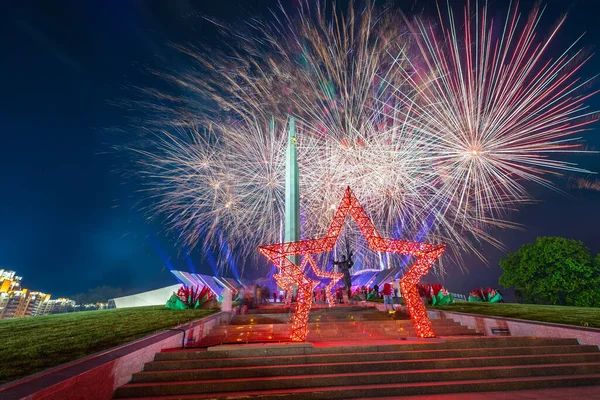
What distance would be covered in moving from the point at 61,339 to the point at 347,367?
24.5 feet

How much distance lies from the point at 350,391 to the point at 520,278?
2619 centimetres

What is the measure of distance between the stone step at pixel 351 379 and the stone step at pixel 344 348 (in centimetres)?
101

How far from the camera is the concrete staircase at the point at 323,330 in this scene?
9562mm

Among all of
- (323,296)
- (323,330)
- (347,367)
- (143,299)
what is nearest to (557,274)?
(323,296)

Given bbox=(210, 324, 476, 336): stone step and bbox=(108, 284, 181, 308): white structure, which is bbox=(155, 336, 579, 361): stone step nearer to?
bbox=(210, 324, 476, 336): stone step

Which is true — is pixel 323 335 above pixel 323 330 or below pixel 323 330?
below

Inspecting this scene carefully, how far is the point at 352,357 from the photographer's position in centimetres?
686

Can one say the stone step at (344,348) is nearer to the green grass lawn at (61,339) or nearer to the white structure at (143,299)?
the green grass lawn at (61,339)

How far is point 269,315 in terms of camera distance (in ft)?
40.6

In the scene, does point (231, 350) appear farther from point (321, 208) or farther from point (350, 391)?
point (321, 208)

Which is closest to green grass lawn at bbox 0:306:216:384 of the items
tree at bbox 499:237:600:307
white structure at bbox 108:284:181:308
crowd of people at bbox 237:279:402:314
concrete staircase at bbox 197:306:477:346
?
concrete staircase at bbox 197:306:477:346

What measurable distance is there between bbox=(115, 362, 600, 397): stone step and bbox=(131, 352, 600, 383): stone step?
170 millimetres

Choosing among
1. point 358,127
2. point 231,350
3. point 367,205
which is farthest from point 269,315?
point 367,205

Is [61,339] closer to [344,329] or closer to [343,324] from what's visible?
[344,329]
